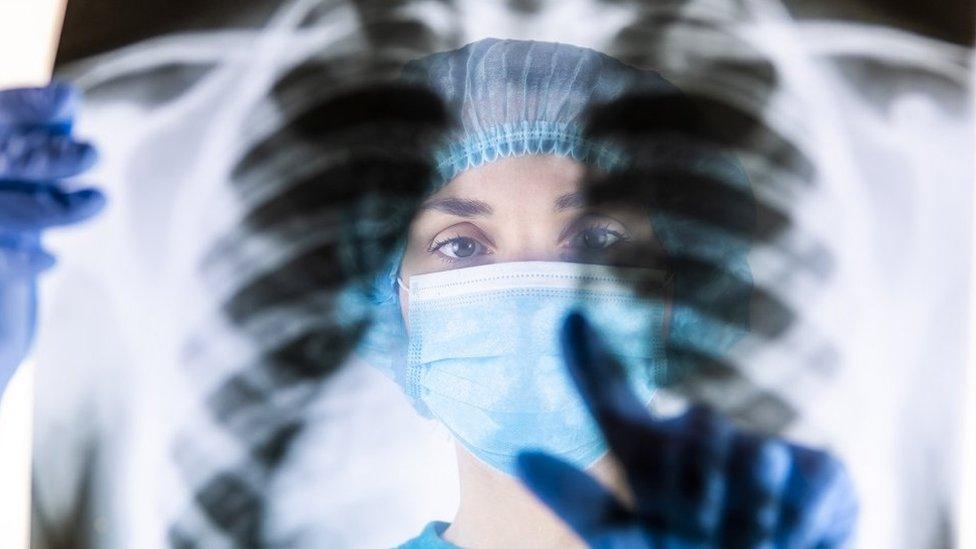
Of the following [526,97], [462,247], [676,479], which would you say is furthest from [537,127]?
[676,479]

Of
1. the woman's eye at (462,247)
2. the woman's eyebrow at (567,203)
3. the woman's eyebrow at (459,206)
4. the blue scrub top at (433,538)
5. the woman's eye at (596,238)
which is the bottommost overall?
the blue scrub top at (433,538)

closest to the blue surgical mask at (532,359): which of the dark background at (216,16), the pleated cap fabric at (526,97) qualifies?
the pleated cap fabric at (526,97)

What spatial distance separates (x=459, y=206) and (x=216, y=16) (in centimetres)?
35

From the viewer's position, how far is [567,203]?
0.97m

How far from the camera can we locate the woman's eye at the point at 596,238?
97cm

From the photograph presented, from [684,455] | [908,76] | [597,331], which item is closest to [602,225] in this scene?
[597,331]

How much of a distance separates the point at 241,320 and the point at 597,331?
366 mm

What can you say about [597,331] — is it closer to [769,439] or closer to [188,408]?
[769,439]

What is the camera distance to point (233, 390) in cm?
101

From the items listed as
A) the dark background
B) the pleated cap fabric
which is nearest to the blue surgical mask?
the pleated cap fabric

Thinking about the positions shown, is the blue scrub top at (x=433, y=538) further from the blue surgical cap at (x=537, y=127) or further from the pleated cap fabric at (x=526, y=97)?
the pleated cap fabric at (x=526, y=97)

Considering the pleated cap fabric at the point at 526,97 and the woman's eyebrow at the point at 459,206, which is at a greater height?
the pleated cap fabric at the point at 526,97

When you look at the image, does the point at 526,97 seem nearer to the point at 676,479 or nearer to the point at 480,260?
the point at 480,260

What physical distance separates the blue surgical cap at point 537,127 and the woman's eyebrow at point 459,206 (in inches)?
0.7
